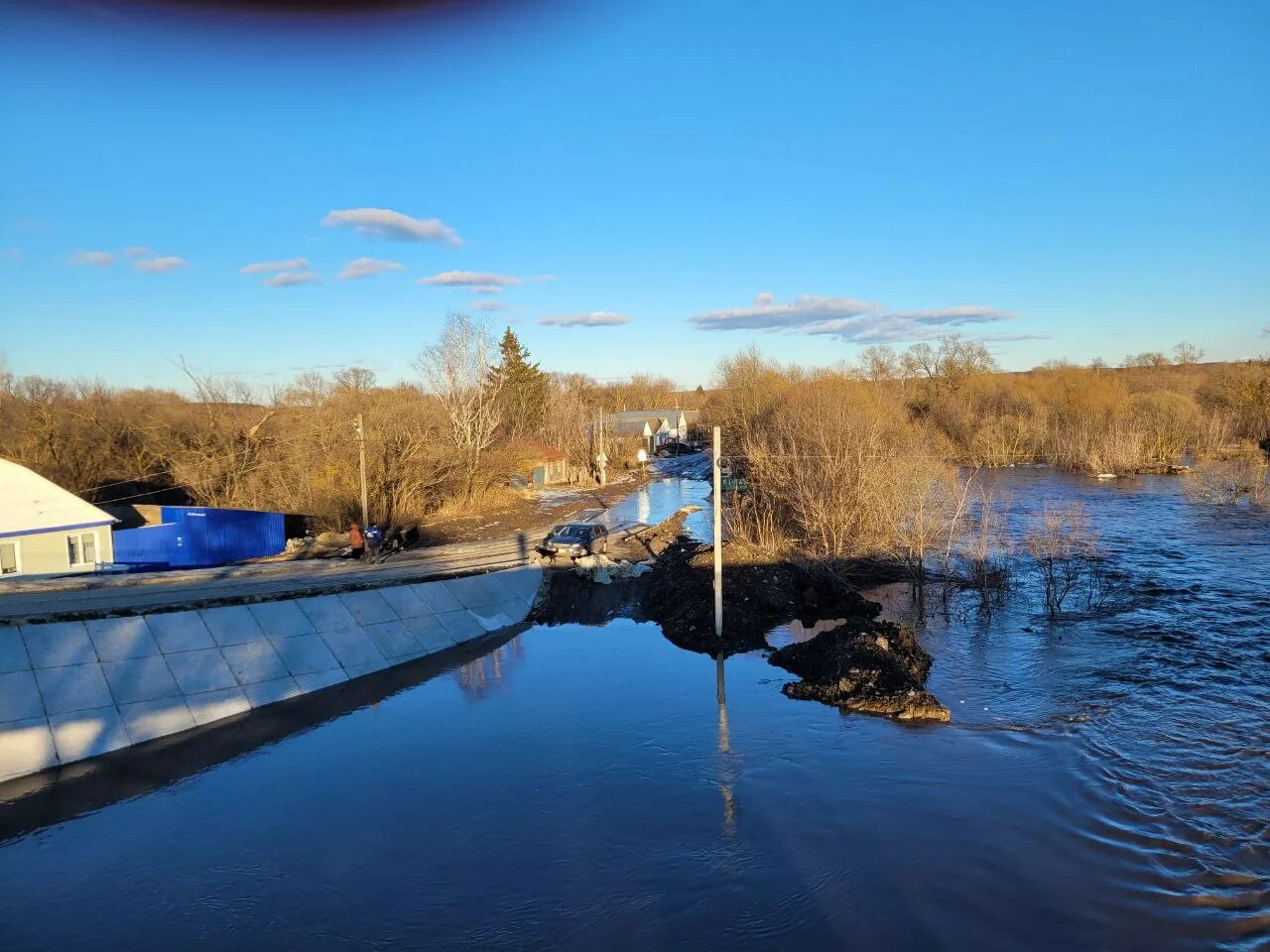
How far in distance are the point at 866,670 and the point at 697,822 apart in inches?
231

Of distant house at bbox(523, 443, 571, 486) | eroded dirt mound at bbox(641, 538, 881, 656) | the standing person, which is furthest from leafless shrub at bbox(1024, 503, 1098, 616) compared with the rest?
distant house at bbox(523, 443, 571, 486)

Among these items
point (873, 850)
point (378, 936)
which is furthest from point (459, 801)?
point (873, 850)

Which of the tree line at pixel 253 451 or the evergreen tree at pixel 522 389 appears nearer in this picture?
the tree line at pixel 253 451

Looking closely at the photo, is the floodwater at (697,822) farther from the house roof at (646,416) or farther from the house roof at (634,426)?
the house roof at (646,416)

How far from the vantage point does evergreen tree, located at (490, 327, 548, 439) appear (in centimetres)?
7444

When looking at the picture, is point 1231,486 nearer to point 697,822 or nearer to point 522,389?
point 697,822

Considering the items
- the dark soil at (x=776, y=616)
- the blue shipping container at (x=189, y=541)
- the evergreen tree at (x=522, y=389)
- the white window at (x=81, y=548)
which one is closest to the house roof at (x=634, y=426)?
the evergreen tree at (x=522, y=389)

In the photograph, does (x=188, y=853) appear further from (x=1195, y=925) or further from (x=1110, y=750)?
(x=1110, y=750)

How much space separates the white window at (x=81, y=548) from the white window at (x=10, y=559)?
60.2 inches

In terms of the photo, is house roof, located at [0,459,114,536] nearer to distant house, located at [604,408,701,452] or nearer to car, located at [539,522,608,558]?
car, located at [539,522,608,558]

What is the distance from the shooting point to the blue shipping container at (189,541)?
31.1 metres

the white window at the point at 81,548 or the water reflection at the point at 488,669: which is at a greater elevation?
the white window at the point at 81,548

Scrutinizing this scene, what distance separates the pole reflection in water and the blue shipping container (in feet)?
75.5

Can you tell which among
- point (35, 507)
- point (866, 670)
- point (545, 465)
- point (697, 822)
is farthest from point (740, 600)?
point (545, 465)
